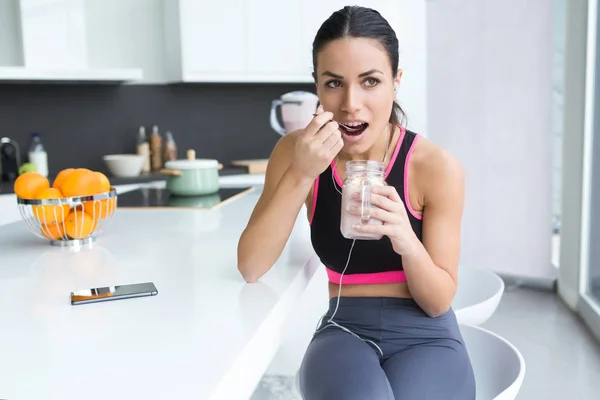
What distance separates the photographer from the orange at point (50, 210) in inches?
57.8

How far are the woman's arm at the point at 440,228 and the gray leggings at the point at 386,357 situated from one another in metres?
0.05

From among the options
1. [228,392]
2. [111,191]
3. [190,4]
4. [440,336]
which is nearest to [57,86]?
[190,4]

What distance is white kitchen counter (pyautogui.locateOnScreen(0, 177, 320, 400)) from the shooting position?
2.62 ft

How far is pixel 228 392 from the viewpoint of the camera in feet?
2.68

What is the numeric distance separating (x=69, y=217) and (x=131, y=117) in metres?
3.00

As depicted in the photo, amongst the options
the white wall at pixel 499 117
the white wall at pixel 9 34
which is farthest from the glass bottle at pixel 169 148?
the white wall at pixel 499 117

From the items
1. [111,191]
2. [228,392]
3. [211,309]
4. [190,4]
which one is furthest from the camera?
[190,4]

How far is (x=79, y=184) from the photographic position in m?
1.49

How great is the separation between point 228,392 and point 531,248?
12.5 ft

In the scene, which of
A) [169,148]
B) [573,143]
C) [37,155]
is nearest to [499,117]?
[573,143]

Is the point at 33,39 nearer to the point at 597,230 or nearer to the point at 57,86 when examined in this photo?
the point at 57,86

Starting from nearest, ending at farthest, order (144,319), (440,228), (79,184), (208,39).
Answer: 1. (144,319)
2. (440,228)
3. (79,184)
4. (208,39)

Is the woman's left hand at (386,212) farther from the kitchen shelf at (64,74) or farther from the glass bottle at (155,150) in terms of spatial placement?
the glass bottle at (155,150)

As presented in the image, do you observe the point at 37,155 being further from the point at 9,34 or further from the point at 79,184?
the point at 79,184
